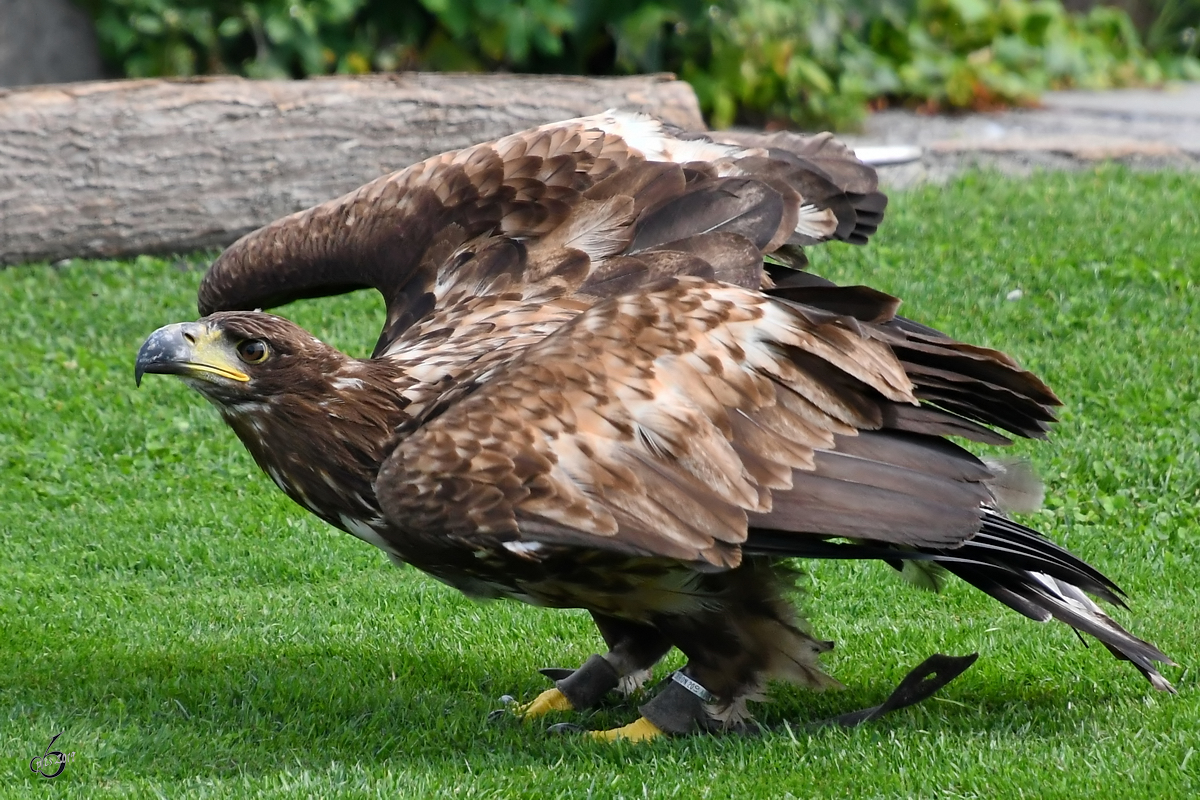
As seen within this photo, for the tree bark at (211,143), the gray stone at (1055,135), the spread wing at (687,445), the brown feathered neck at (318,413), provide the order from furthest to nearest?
1. the gray stone at (1055,135)
2. the tree bark at (211,143)
3. the brown feathered neck at (318,413)
4. the spread wing at (687,445)

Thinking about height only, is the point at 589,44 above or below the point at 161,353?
below

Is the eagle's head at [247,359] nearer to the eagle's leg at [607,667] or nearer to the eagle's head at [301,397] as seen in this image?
the eagle's head at [301,397]

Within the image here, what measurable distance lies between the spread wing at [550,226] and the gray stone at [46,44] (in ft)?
19.6

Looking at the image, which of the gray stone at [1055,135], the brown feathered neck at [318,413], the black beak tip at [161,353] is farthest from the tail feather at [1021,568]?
the gray stone at [1055,135]

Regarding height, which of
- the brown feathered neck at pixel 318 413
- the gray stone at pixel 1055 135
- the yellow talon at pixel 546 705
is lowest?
the gray stone at pixel 1055 135

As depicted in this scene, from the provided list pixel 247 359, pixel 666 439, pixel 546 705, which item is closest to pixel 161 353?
pixel 247 359

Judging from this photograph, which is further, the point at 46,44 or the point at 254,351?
the point at 46,44

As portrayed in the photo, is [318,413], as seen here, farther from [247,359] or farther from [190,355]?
[190,355]

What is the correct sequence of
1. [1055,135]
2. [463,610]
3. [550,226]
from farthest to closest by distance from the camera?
[1055,135] → [463,610] → [550,226]

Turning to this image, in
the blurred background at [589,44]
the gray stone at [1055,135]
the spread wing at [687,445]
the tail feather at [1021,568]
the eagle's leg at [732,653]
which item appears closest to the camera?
the spread wing at [687,445]

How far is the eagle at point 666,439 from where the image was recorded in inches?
164

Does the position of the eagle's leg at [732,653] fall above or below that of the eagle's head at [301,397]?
below

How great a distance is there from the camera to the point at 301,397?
4.46 metres

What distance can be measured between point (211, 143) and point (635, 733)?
5534mm
